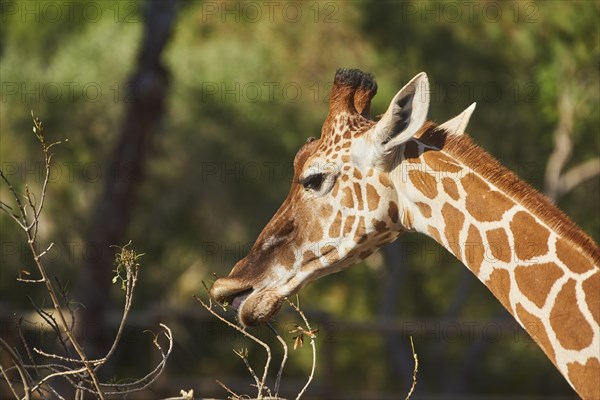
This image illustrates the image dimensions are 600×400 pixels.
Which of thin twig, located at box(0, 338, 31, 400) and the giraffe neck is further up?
the giraffe neck

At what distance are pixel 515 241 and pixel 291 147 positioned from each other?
36.4ft

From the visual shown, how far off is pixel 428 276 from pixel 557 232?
11.9m

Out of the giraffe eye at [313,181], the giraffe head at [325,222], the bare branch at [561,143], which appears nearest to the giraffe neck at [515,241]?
the giraffe head at [325,222]

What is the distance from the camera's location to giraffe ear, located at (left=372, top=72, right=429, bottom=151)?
4277 mm

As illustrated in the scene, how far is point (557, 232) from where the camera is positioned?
13.2 ft

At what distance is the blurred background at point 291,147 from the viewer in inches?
522

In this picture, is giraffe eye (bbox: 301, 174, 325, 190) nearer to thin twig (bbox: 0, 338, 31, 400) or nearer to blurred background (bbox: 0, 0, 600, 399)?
thin twig (bbox: 0, 338, 31, 400)

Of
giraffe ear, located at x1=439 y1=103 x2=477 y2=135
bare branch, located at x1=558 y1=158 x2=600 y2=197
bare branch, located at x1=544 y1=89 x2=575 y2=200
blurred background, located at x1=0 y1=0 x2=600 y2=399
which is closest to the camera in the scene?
giraffe ear, located at x1=439 y1=103 x2=477 y2=135

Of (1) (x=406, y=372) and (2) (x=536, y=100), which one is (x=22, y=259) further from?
(2) (x=536, y=100)

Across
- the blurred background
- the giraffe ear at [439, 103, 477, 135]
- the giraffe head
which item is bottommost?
the blurred background

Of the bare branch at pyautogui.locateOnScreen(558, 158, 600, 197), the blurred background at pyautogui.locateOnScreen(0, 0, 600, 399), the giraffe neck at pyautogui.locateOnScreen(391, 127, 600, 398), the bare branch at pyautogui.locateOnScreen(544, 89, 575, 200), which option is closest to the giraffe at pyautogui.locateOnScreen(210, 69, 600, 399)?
the giraffe neck at pyautogui.locateOnScreen(391, 127, 600, 398)

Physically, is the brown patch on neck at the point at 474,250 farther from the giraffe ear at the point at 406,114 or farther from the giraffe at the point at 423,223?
the giraffe ear at the point at 406,114

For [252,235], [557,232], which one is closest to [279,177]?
[252,235]

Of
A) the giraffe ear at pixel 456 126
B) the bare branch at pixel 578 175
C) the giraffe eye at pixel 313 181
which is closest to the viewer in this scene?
the giraffe ear at pixel 456 126
